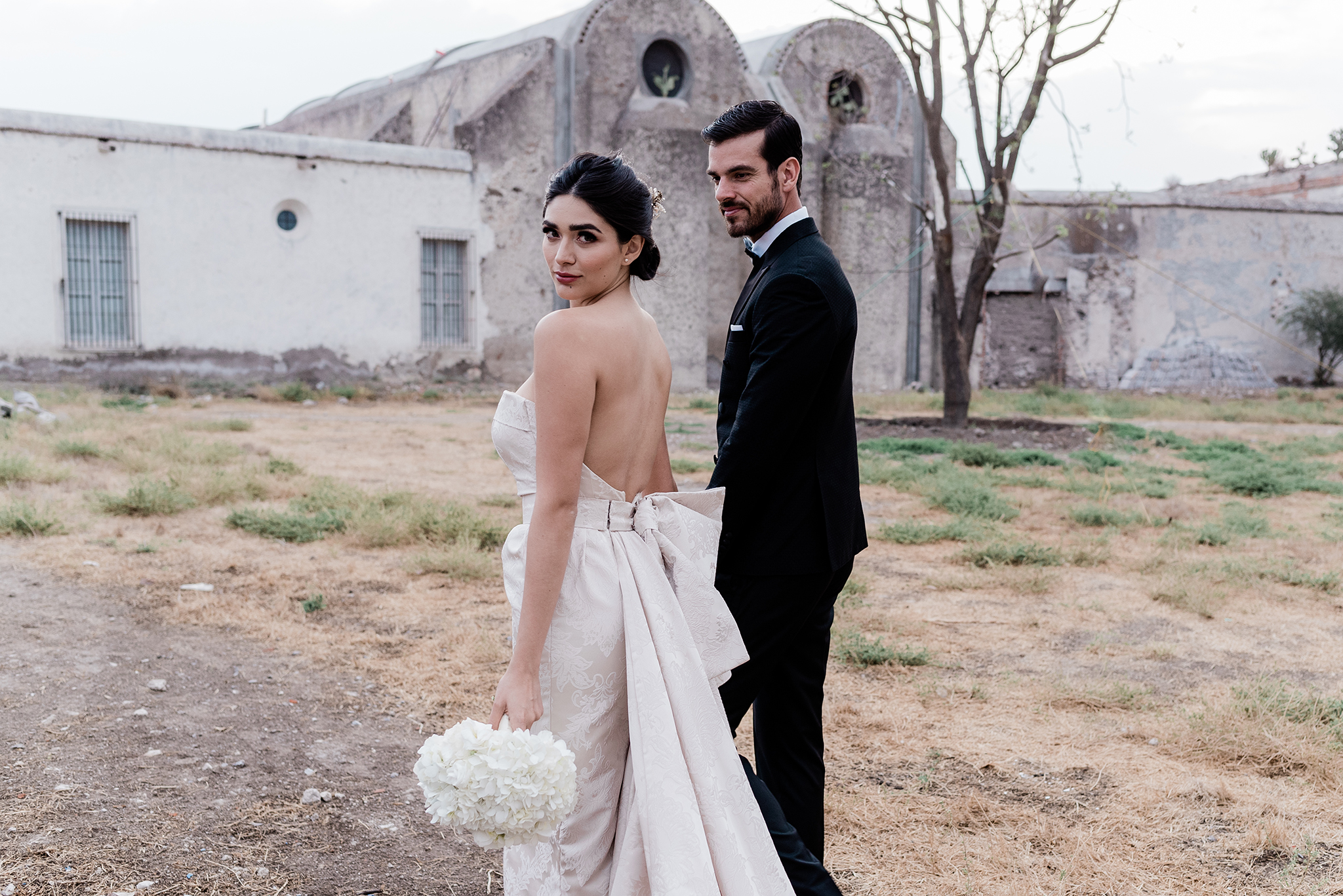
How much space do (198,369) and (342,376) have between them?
2.27 metres

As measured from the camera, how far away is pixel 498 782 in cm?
176

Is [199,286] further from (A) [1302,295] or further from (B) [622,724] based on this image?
(A) [1302,295]

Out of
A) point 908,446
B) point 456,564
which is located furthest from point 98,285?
point 456,564

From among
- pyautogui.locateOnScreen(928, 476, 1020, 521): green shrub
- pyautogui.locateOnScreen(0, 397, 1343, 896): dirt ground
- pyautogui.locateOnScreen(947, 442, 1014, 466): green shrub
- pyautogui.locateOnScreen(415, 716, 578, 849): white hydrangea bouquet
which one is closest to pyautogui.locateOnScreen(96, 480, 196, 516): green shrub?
pyautogui.locateOnScreen(0, 397, 1343, 896): dirt ground

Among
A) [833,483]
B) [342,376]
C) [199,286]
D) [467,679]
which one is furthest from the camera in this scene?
[342,376]

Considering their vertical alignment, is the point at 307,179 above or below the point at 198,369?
above

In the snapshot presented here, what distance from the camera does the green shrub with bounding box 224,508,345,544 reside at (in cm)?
678

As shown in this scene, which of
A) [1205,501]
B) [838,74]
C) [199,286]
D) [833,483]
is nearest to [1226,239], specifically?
[838,74]

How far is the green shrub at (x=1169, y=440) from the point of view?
1252 cm

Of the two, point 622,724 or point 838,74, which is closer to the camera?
point 622,724

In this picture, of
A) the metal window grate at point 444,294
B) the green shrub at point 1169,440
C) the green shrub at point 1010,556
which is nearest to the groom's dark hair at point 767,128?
the green shrub at point 1010,556

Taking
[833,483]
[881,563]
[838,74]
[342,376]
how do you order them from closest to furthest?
[833,483], [881,563], [342,376], [838,74]

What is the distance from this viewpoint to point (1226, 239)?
2355 centimetres

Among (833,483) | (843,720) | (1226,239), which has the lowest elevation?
(843,720)
